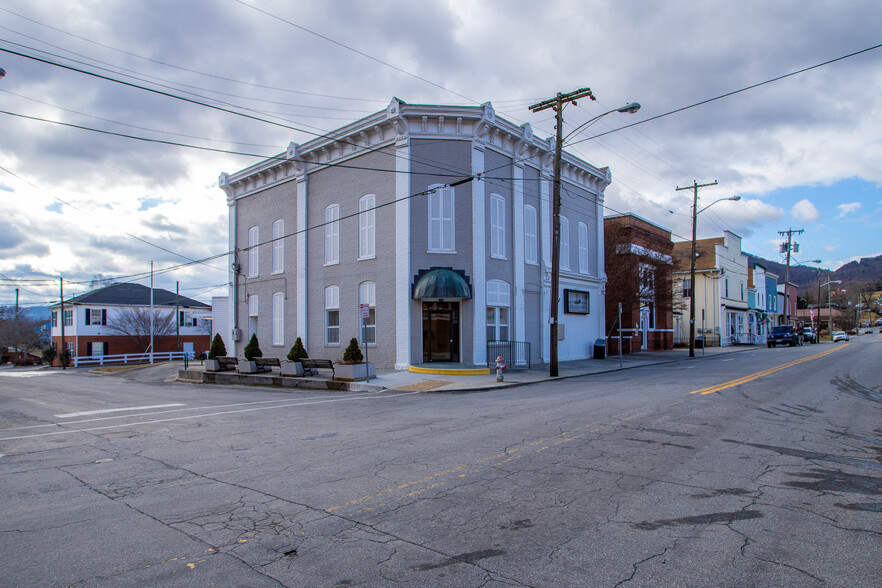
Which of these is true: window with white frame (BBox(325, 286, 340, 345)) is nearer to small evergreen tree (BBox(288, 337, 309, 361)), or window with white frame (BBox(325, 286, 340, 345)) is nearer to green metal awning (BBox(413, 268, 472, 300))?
small evergreen tree (BBox(288, 337, 309, 361))

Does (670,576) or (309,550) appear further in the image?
(309,550)

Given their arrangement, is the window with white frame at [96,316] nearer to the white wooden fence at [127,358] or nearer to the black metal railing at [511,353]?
the white wooden fence at [127,358]

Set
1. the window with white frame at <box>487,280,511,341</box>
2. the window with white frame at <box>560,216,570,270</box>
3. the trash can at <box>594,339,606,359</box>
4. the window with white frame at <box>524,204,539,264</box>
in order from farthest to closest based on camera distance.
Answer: the trash can at <box>594,339,606,359</box> < the window with white frame at <box>560,216,570,270</box> < the window with white frame at <box>524,204,539,264</box> < the window with white frame at <box>487,280,511,341</box>

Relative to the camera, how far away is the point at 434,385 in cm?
1786

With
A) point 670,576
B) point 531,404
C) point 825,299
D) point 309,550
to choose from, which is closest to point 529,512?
point 670,576

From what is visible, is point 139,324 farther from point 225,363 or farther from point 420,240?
point 420,240

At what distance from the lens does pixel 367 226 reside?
79.3ft

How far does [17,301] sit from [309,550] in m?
82.9

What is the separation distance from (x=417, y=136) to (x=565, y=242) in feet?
35.6

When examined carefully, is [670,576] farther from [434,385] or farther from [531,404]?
[434,385]

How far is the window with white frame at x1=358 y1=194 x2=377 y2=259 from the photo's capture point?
23820mm

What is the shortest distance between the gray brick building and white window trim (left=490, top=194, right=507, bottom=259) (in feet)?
0.18

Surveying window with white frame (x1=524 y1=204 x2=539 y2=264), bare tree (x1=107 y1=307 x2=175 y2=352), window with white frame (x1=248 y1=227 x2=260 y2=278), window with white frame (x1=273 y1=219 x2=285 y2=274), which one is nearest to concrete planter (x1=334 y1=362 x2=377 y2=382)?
window with white frame (x1=524 y1=204 x2=539 y2=264)

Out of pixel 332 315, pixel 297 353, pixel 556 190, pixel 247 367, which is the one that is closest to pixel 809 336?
pixel 556 190
